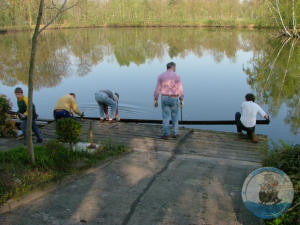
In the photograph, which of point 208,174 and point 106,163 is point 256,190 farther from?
point 106,163

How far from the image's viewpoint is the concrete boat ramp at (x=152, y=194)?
10.6 ft

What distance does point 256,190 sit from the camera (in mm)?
2916

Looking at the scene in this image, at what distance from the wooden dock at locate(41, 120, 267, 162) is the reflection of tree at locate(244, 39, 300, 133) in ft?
15.3

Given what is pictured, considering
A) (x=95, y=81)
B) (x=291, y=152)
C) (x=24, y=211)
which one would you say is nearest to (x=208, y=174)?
(x=291, y=152)

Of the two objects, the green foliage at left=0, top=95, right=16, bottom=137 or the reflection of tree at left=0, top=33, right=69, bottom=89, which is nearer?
the green foliage at left=0, top=95, right=16, bottom=137

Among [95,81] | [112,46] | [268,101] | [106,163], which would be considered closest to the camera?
[106,163]

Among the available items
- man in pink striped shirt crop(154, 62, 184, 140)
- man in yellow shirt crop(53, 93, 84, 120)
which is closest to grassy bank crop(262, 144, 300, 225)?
man in pink striped shirt crop(154, 62, 184, 140)

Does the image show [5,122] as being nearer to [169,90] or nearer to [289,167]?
[169,90]

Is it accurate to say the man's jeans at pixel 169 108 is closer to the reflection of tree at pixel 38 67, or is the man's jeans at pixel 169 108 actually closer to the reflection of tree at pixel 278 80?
the reflection of tree at pixel 278 80

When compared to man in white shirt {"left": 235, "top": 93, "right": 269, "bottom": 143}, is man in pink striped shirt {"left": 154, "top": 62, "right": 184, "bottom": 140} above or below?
above

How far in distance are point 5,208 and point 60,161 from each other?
50.4 inches

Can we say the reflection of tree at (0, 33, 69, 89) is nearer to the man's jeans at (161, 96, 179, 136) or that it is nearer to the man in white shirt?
the man's jeans at (161, 96, 179, 136)

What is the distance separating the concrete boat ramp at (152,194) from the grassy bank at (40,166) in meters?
0.16

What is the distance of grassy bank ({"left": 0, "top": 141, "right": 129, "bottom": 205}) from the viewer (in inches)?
144
